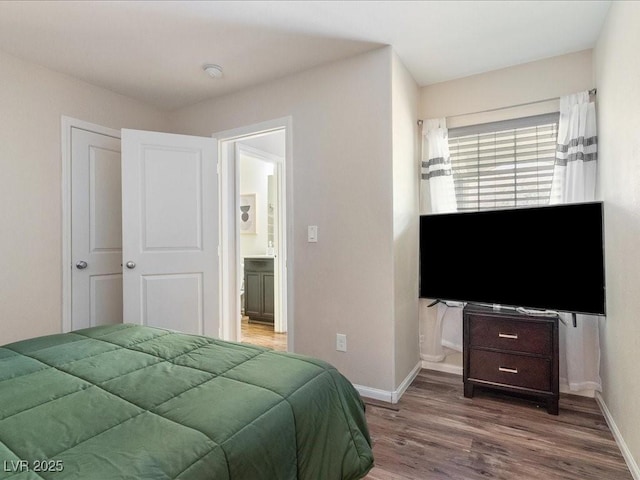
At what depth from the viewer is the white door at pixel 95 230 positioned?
9.37 feet

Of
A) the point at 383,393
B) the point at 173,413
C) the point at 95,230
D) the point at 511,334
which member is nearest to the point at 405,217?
the point at 511,334

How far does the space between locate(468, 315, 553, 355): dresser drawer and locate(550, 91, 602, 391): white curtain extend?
0.29 meters

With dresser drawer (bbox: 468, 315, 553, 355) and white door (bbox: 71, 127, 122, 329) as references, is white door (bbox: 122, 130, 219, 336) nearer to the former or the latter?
white door (bbox: 71, 127, 122, 329)

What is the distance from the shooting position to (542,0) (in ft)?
6.52

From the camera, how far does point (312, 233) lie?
2.73 meters

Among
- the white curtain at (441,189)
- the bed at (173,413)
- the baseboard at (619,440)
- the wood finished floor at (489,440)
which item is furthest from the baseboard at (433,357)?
the bed at (173,413)

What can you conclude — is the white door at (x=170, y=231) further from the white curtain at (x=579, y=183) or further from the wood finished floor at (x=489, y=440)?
the white curtain at (x=579, y=183)

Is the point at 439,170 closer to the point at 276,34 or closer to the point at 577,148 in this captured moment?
the point at 577,148

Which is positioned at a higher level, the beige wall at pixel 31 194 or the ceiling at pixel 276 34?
the ceiling at pixel 276 34

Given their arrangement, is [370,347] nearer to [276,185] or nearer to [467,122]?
[467,122]

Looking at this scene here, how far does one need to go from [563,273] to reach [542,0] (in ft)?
5.31

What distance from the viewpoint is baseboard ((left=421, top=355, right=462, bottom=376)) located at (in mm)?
2941

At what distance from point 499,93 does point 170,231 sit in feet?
9.67

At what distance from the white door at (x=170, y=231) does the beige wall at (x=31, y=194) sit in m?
0.51
